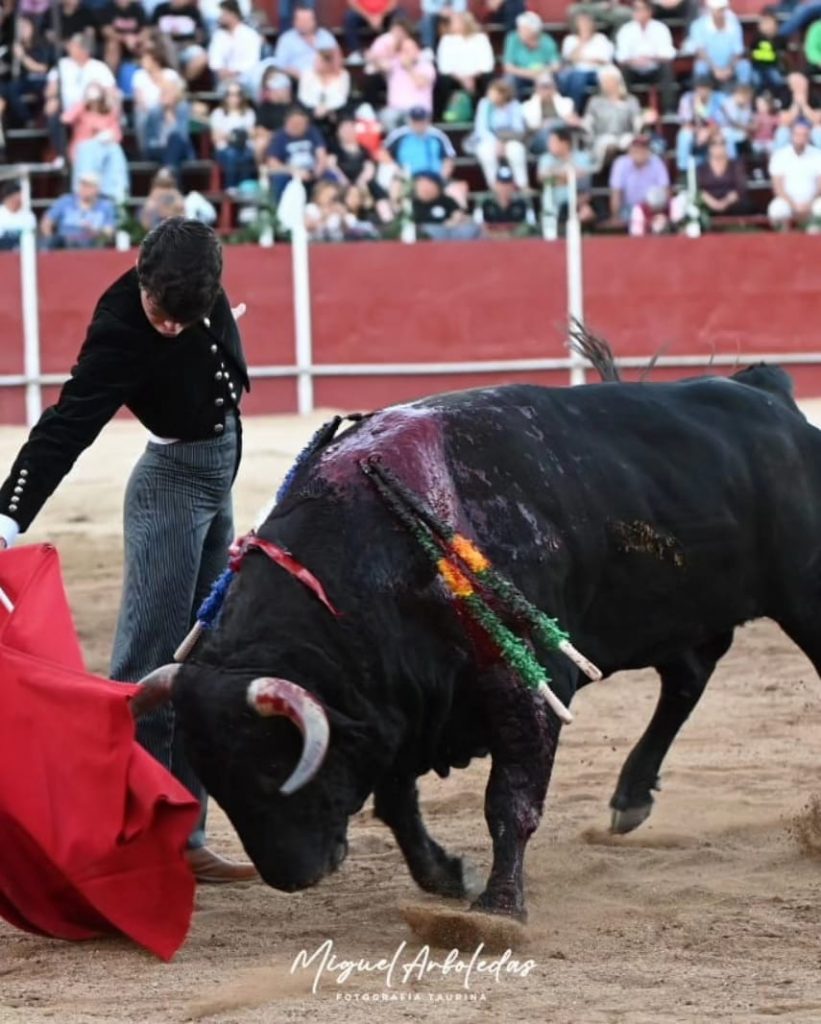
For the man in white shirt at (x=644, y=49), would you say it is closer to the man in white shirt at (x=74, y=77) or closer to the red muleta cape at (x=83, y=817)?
the man in white shirt at (x=74, y=77)

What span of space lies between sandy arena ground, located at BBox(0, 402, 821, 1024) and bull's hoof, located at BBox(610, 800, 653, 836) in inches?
1.3

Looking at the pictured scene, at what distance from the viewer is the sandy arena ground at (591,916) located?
11.1 ft

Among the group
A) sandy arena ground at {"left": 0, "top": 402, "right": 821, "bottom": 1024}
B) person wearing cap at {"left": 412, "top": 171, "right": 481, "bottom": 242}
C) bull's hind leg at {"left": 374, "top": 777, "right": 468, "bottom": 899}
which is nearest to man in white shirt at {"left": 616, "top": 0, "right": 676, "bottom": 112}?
person wearing cap at {"left": 412, "top": 171, "right": 481, "bottom": 242}

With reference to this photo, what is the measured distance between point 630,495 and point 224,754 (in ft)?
3.78

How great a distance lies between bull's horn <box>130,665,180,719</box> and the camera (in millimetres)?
3893

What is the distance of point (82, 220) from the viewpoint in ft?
43.1

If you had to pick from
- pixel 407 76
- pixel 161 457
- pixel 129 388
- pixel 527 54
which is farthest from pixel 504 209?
pixel 129 388

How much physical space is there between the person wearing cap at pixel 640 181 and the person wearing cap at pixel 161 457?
368 inches

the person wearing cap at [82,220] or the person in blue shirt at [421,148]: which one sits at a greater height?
the person in blue shirt at [421,148]

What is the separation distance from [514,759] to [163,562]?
0.93m

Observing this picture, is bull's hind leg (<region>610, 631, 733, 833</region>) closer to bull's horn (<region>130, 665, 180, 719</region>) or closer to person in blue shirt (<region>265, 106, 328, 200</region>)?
bull's horn (<region>130, 665, 180, 719</region>)

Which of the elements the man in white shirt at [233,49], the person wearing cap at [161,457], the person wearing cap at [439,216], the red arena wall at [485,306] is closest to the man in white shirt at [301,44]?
the man in white shirt at [233,49]

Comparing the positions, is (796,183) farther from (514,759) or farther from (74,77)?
(514,759)

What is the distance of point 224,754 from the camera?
12.2 feet
